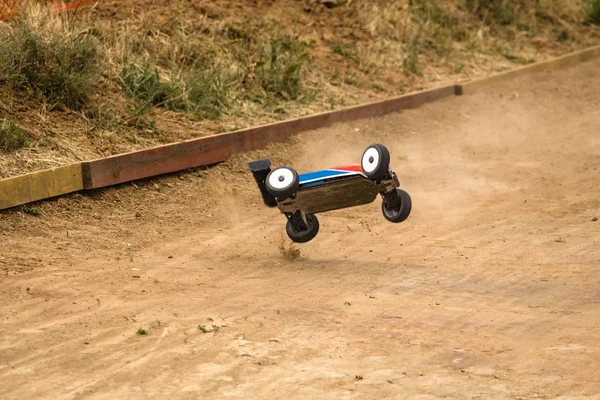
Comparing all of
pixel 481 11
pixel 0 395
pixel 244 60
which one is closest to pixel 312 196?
pixel 0 395

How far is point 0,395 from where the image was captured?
4.62 meters

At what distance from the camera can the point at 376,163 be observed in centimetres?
703

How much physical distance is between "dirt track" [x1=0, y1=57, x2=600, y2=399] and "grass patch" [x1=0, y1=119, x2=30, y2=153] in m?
0.77

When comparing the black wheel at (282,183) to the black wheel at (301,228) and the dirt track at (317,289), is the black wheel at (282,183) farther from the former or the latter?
the dirt track at (317,289)

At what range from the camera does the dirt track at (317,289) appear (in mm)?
4910

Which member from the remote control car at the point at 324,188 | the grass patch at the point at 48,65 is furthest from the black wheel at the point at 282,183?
the grass patch at the point at 48,65

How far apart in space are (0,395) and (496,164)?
7543mm

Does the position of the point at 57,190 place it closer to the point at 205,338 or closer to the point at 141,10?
the point at 205,338

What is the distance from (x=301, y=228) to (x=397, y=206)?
29.7 inches

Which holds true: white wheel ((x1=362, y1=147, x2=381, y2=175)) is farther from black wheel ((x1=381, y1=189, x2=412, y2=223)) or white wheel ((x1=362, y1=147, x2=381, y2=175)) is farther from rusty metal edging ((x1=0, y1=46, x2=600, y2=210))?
rusty metal edging ((x1=0, y1=46, x2=600, y2=210))

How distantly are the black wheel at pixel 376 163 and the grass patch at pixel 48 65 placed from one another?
3.82 m

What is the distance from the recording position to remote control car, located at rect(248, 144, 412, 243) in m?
7.04


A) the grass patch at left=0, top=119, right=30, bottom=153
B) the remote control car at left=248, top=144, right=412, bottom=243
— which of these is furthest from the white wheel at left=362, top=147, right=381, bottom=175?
the grass patch at left=0, top=119, right=30, bottom=153

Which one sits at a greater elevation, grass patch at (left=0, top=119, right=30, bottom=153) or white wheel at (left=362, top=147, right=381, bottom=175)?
grass patch at (left=0, top=119, right=30, bottom=153)
